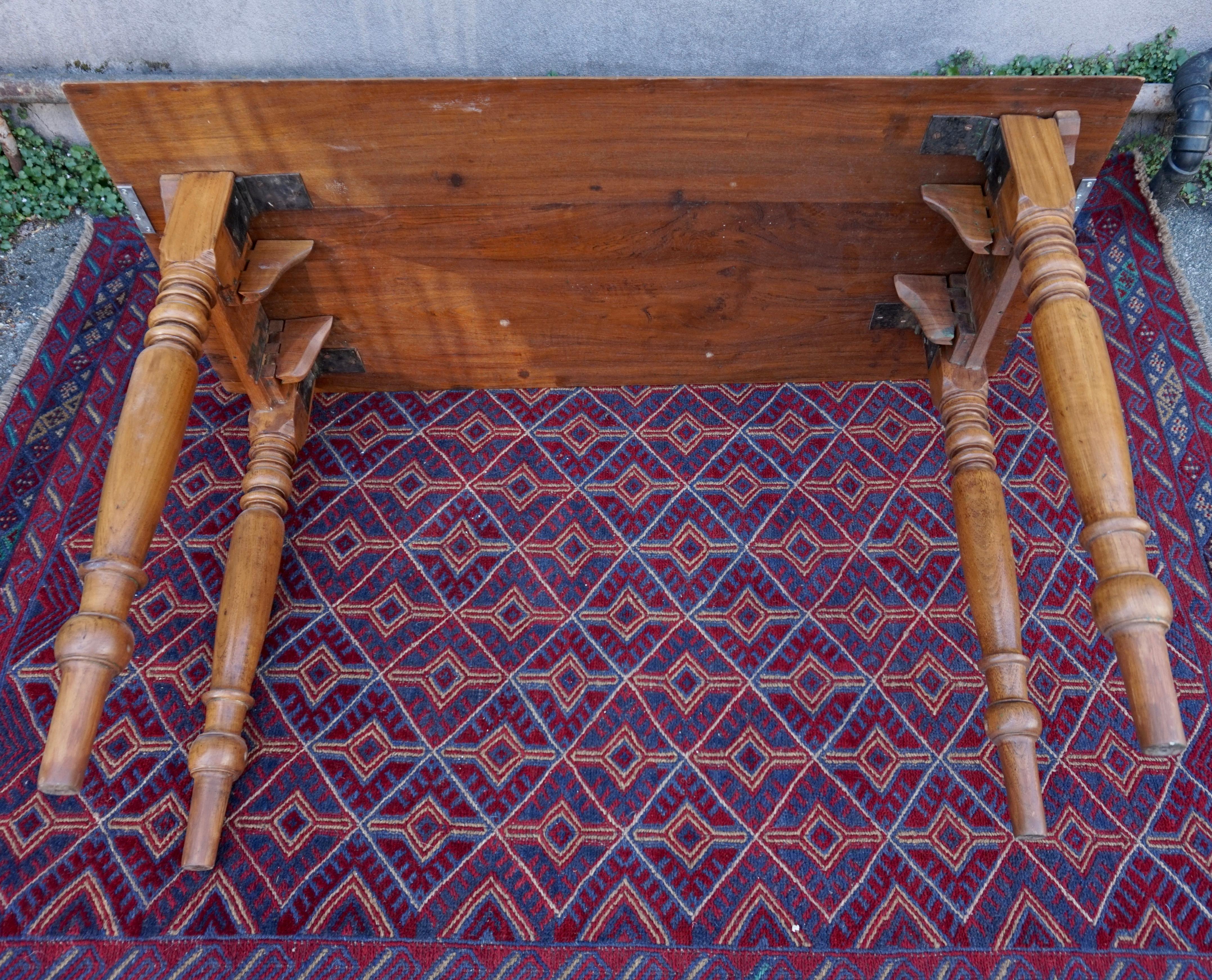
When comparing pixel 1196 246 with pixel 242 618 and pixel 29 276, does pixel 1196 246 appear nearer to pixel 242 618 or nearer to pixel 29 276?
pixel 242 618

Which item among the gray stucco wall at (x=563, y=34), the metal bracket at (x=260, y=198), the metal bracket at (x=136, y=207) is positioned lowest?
the metal bracket at (x=260, y=198)

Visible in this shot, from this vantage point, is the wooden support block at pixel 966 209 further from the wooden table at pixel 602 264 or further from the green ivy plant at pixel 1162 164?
the green ivy plant at pixel 1162 164

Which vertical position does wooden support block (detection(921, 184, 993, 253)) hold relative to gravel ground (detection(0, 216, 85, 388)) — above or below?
below

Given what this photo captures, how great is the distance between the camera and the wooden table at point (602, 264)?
4.75 feet

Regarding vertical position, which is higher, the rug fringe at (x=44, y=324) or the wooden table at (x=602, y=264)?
the rug fringe at (x=44, y=324)

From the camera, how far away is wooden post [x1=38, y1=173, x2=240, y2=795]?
4.39 ft

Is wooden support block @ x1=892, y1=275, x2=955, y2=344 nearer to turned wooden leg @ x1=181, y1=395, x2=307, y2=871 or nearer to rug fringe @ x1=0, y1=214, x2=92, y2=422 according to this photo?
turned wooden leg @ x1=181, y1=395, x2=307, y2=871

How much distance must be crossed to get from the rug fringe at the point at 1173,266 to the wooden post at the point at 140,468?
222 centimetres

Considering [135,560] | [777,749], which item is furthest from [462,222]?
[777,749]

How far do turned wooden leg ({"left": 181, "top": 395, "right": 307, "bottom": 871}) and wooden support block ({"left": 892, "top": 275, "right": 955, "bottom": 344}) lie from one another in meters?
1.29

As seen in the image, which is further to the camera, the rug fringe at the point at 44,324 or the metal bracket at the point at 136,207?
the rug fringe at the point at 44,324

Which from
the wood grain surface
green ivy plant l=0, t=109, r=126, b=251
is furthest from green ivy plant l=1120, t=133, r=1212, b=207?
green ivy plant l=0, t=109, r=126, b=251

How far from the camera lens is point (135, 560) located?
1432mm

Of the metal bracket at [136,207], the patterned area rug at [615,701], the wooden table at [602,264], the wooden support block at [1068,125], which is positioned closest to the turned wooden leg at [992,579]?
the wooden table at [602,264]
